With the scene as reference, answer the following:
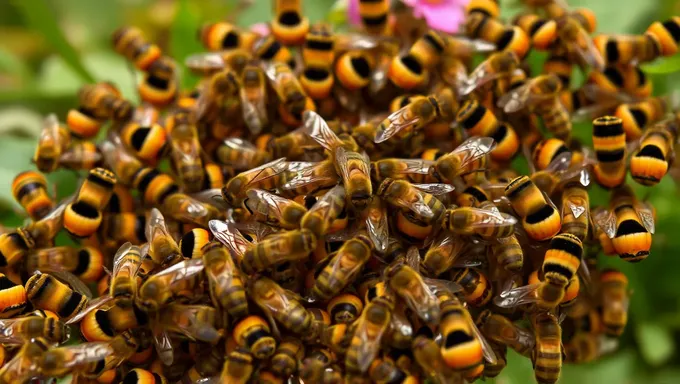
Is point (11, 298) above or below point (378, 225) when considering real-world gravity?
below

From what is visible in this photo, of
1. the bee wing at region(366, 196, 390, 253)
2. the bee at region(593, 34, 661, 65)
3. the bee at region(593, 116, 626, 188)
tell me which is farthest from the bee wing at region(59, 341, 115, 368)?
the bee at region(593, 34, 661, 65)

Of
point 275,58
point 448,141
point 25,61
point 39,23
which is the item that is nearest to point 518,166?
point 448,141

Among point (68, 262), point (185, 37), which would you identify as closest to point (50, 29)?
point (185, 37)

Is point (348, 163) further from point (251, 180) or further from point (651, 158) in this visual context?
point (651, 158)

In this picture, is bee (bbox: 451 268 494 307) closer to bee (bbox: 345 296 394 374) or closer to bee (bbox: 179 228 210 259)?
bee (bbox: 345 296 394 374)

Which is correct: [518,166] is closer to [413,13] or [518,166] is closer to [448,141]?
[448,141]
